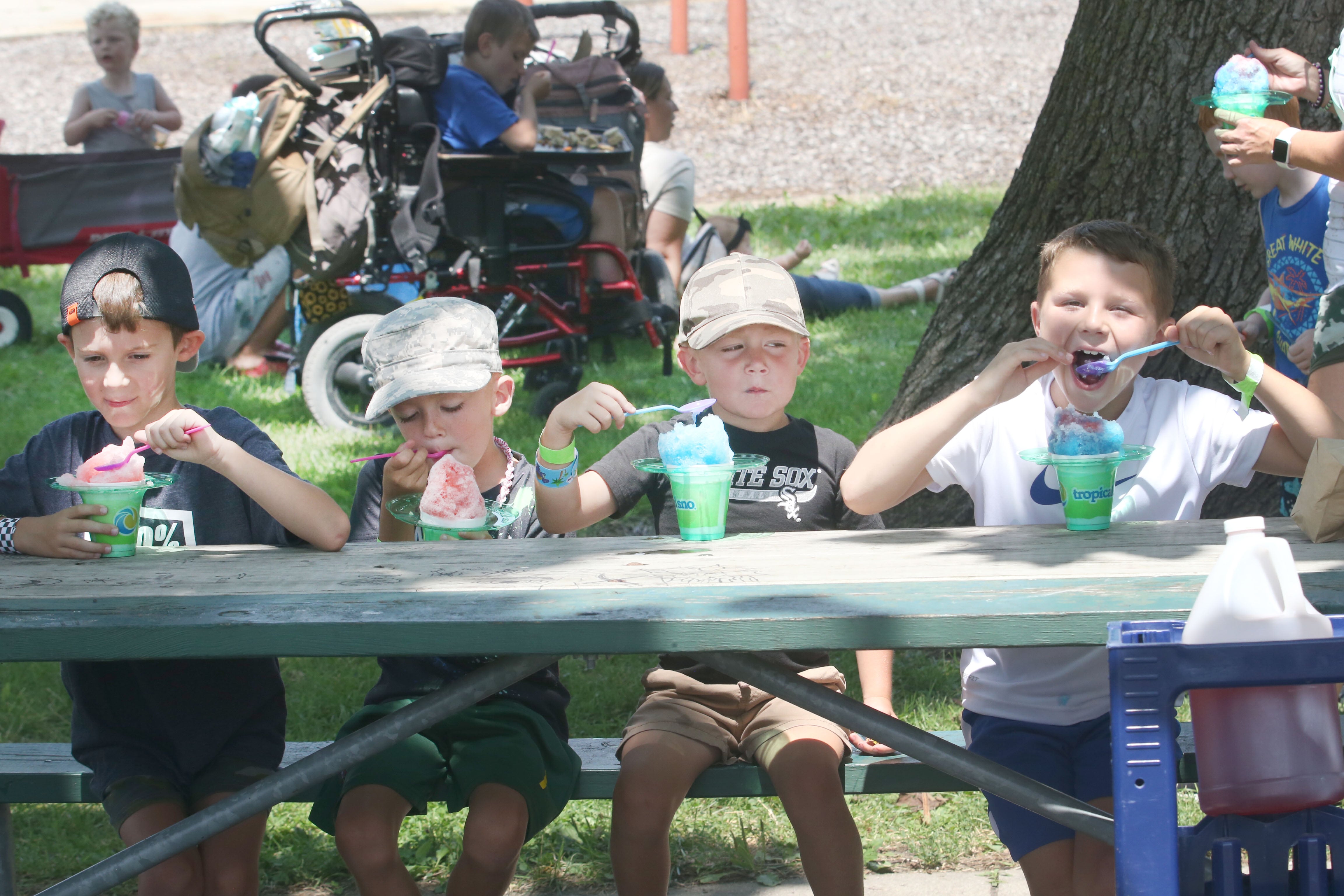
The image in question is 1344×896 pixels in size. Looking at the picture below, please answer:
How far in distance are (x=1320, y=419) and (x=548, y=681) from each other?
160 cm

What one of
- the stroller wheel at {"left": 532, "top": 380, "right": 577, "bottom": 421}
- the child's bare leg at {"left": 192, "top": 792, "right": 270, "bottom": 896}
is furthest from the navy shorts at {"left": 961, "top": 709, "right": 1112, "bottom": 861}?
the stroller wheel at {"left": 532, "top": 380, "right": 577, "bottom": 421}

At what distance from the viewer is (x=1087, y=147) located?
13.1 feet

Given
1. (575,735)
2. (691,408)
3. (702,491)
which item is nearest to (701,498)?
(702,491)

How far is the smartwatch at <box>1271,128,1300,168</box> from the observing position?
317 cm

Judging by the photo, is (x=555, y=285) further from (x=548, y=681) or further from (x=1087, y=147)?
(x=548, y=681)

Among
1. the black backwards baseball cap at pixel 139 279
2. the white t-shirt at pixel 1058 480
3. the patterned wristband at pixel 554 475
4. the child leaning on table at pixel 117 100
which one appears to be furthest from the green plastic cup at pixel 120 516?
the child leaning on table at pixel 117 100

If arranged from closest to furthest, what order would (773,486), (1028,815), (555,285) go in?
(1028,815), (773,486), (555,285)

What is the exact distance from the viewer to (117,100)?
976 centimetres

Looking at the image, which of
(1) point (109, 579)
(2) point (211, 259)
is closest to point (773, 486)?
(1) point (109, 579)

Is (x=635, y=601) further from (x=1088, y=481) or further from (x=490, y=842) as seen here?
(x=1088, y=481)

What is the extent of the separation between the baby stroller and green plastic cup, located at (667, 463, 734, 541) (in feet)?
13.0

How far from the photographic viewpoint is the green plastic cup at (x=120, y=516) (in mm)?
2393

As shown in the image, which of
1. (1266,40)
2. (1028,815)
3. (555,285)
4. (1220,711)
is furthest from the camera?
(555,285)

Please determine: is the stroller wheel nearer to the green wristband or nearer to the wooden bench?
the wooden bench
